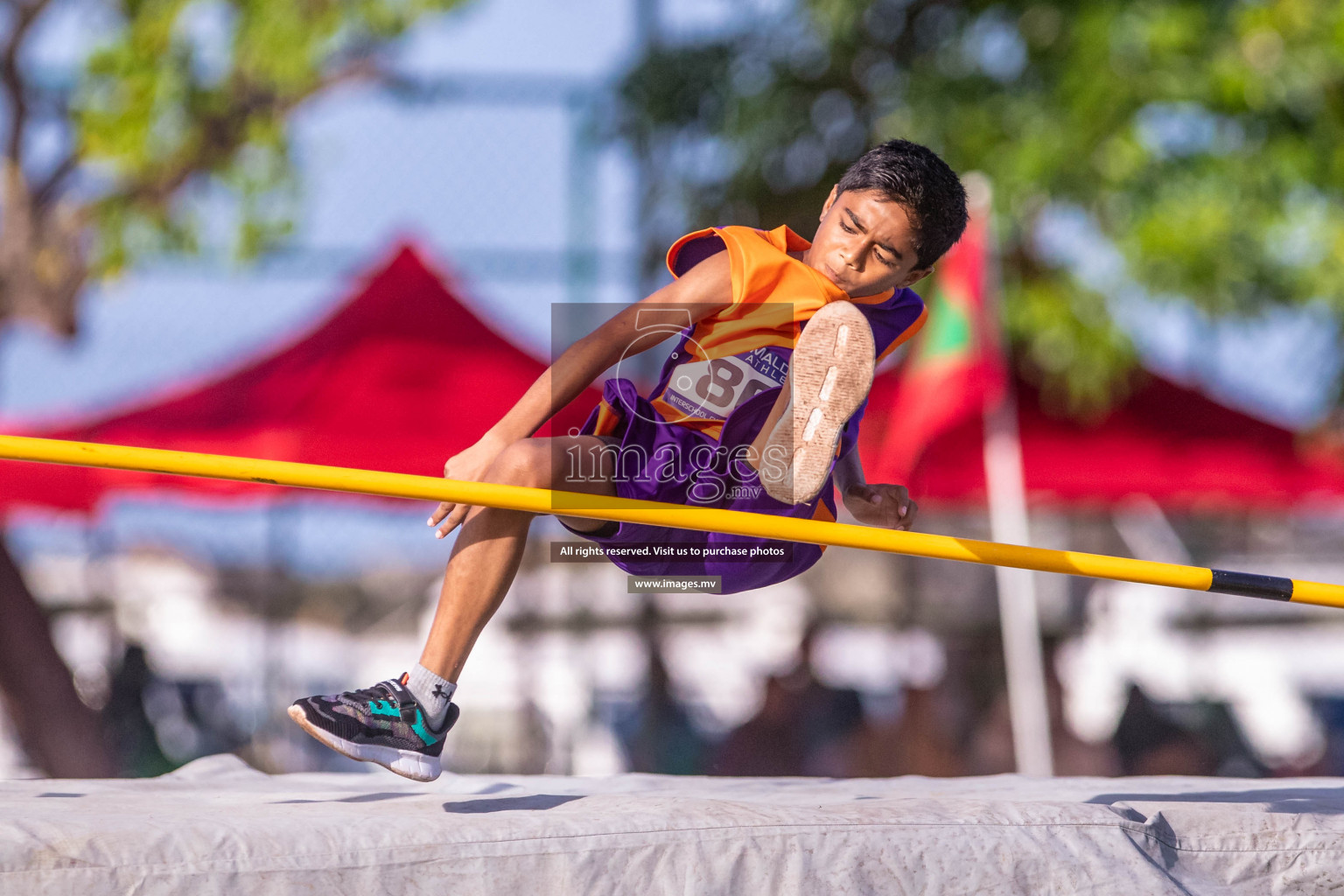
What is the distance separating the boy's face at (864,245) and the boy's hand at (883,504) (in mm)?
405

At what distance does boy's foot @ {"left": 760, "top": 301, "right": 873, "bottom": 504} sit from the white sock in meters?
0.67

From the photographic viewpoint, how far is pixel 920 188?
1.98 metres

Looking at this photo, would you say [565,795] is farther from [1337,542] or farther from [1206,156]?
[1337,542]

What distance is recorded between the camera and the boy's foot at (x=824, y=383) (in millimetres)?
1869

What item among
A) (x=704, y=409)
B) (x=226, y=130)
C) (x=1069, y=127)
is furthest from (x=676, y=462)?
(x=226, y=130)

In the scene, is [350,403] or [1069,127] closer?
[350,403]

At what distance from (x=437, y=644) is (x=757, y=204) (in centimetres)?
373

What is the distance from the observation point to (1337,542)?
6340 mm

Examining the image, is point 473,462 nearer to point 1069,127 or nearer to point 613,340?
point 613,340

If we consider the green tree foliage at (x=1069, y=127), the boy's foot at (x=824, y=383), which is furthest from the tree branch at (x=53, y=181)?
the boy's foot at (x=824, y=383)

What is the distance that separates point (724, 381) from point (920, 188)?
0.45 meters

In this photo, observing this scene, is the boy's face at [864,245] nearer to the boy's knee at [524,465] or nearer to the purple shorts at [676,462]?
the purple shorts at [676,462]

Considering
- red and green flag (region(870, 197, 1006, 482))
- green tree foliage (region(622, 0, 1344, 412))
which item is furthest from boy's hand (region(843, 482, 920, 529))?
green tree foliage (region(622, 0, 1344, 412))

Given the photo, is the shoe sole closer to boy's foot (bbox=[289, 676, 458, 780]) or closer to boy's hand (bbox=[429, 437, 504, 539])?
boy's foot (bbox=[289, 676, 458, 780])
